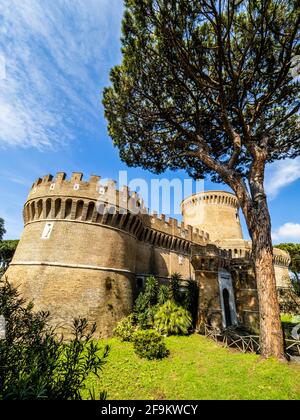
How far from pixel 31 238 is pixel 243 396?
602 inches

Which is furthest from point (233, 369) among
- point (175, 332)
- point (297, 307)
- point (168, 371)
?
point (297, 307)

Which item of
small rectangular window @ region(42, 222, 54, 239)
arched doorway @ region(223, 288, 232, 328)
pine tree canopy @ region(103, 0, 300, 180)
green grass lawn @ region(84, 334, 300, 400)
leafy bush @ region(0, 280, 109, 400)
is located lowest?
green grass lawn @ region(84, 334, 300, 400)

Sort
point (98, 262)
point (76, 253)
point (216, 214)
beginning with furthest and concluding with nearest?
1. point (216, 214)
2. point (98, 262)
3. point (76, 253)

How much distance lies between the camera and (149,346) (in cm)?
1176

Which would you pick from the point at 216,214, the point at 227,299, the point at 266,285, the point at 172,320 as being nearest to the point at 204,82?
the point at 266,285

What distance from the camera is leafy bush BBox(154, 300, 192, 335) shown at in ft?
50.1

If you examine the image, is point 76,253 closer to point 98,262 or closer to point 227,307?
point 98,262

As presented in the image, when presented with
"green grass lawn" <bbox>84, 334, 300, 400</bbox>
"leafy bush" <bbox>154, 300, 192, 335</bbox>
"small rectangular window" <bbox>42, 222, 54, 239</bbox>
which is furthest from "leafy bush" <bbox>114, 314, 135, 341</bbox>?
"small rectangular window" <bbox>42, 222, 54, 239</bbox>

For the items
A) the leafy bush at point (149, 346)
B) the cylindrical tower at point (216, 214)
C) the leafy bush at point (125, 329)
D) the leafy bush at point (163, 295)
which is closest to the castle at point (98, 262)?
the leafy bush at point (125, 329)

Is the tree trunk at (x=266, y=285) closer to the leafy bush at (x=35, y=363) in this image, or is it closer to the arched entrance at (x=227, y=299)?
the arched entrance at (x=227, y=299)

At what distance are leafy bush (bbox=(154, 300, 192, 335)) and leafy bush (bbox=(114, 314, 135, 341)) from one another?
203cm

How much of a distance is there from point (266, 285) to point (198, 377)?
510 cm

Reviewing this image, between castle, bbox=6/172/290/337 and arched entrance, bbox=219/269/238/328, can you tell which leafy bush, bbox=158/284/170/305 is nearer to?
castle, bbox=6/172/290/337
